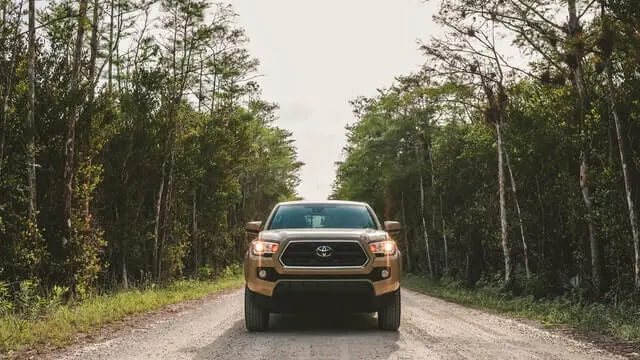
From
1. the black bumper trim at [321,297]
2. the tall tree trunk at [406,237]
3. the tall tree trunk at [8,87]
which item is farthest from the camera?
the tall tree trunk at [406,237]

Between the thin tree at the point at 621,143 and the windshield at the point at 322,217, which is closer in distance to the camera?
the windshield at the point at 322,217

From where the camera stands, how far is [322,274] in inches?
306

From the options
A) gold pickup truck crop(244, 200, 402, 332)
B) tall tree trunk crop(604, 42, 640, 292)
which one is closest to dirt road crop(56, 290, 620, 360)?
gold pickup truck crop(244, 200, 402, 332)

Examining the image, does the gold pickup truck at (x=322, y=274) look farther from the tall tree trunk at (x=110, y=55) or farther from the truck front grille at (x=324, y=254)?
the tall tree trunk at (x=110, y=55)

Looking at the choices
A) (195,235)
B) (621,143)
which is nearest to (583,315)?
(621,143)

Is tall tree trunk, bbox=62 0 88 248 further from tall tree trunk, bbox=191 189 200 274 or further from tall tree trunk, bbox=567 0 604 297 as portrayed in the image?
tall tree trunk, bbox=191 189 200 274

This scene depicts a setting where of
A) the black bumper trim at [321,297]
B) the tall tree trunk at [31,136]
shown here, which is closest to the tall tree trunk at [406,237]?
the tall tree trunk at [31,136]

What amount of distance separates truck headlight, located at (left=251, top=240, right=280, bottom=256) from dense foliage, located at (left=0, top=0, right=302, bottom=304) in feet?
17.0

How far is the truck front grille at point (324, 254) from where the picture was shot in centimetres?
787

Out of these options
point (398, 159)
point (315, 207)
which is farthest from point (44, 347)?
point (398, 159)

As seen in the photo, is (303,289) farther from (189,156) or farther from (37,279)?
(189,156)

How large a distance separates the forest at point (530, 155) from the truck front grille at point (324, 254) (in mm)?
6200

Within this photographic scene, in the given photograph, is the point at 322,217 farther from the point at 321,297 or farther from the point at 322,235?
the point at 321,297

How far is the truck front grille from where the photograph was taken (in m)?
7.87
